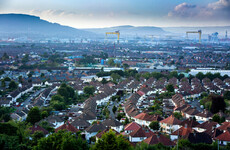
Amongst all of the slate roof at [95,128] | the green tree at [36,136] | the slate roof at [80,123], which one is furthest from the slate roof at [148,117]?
the green tree at [36,136]

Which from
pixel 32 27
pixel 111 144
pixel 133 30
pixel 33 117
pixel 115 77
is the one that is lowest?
pixel 33 117

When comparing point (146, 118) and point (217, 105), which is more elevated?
point (217, 105)

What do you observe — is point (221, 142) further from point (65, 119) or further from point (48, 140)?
point (65, 119)

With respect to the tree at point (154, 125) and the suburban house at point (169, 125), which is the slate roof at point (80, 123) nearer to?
the tree at point (154, 125)

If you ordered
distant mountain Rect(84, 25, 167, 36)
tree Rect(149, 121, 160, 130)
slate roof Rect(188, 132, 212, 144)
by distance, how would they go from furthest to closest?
distant mountain Rect(84, 25, 167, 36) → tree Rect(149, 121, 160, 130) → slate roof Rect(188, 132, 212, 144)

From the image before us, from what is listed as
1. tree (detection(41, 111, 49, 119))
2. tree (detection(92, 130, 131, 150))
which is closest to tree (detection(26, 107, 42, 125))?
tree (detection(41, 111, 49, 119))

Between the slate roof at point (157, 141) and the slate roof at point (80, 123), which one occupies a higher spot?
the slate roof at point (157, 141)

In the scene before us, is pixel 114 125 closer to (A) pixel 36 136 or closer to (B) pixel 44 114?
(A) pixel 36 136

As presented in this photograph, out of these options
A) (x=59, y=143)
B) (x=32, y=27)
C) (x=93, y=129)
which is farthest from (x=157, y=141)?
(x=32, y=27)

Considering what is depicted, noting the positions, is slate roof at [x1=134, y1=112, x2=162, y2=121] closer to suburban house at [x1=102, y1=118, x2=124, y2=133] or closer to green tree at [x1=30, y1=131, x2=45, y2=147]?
suburban house at [x1=102, y1=118, x2=124, y2=133]
